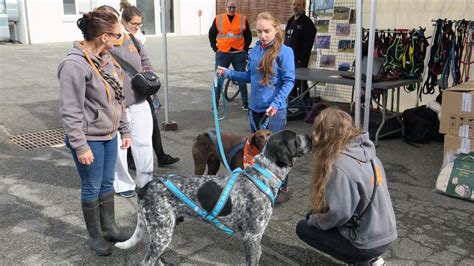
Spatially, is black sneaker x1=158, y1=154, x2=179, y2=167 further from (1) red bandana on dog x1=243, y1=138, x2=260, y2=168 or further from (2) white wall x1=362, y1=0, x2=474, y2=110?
(2) white wall x1=362, y1=0, x2=474, y2=110

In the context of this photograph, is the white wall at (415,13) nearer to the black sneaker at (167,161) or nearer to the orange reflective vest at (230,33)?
the orange reflective vest at (230,33)

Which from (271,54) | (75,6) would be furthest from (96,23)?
(75,6)

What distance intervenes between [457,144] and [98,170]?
378 centimetres

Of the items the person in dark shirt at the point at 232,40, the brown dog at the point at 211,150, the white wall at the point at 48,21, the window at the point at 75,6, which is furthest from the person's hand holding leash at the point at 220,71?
the window at the point at 75,6

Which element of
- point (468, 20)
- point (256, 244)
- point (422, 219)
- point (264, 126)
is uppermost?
point (468, 20)

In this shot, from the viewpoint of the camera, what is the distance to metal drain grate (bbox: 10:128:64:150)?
20.6 feet

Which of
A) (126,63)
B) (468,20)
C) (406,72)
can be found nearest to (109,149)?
(126,63)

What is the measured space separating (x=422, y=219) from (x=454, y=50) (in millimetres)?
3488

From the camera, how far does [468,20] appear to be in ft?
22.4

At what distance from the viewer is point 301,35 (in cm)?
812

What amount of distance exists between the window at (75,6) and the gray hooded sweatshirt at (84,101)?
18903 millimetres

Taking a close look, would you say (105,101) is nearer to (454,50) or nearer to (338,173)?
(338,173)

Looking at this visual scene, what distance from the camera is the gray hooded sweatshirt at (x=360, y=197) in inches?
107

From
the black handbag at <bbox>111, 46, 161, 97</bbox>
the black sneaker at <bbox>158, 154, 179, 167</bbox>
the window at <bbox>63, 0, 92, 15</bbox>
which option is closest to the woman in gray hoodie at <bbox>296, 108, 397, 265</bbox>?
the black handbag at <bbox>111, 46, 161, 97</bbox>
